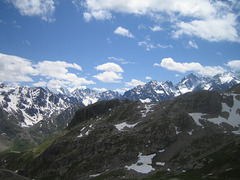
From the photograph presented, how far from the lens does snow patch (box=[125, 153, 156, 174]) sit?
96738 mm

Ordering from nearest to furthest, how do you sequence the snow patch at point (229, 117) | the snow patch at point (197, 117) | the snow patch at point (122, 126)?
the snow patch at point (229, 117) < the snow patch at point (197, 117) < the snow patch at point (122, 126)

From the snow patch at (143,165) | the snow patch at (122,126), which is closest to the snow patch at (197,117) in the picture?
the snow patch at (143,165)

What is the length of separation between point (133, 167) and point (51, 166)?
6373 centimetres

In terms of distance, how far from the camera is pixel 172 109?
155500 millimetres

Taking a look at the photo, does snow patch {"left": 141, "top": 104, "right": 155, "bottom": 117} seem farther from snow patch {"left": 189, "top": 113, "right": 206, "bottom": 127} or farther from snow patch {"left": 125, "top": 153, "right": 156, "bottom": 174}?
snow patch {"left": 125, "top": 153, "right": 156, "bottom": 174}

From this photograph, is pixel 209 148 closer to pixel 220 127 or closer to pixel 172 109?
pixel 220 127

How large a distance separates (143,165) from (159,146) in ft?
61.9

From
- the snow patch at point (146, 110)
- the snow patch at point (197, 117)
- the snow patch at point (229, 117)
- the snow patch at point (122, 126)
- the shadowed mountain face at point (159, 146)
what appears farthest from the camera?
the snow patch at point (146, 110)

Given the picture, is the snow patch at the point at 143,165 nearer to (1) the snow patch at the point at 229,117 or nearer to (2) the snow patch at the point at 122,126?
(2) the snow patch at the point at 122,126


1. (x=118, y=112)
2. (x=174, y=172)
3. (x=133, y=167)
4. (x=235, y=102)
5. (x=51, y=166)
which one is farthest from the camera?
(x=118, y=112)

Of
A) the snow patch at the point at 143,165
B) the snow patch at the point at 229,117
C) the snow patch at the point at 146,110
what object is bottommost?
the snow patch at the point at 143,165

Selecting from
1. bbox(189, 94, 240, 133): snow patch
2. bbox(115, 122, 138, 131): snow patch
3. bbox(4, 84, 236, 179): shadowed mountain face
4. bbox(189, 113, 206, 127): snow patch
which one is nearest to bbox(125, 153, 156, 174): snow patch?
bbox(4, 84, 236, 179): shadowed mountain face

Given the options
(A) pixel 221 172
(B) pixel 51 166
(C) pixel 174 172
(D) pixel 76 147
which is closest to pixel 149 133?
(C) pixel 174 172

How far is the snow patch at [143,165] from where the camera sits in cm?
9674
